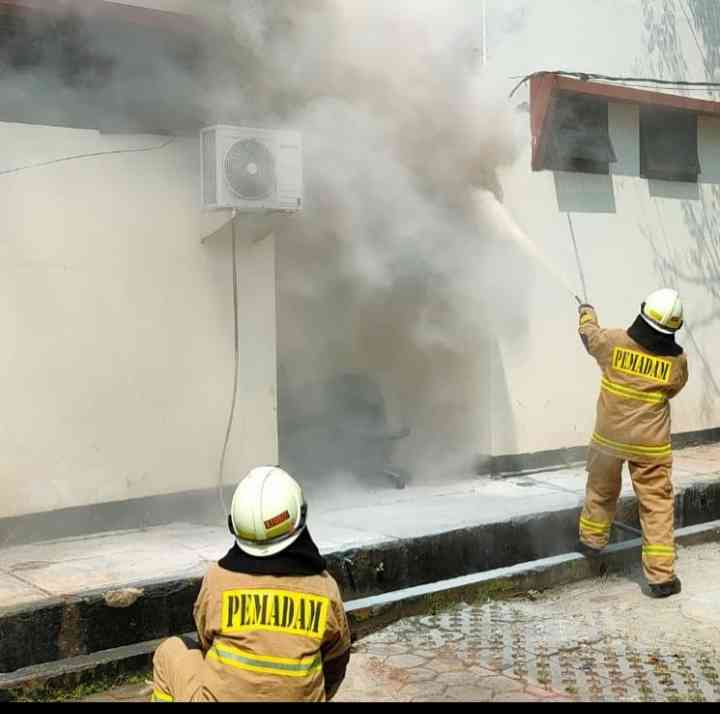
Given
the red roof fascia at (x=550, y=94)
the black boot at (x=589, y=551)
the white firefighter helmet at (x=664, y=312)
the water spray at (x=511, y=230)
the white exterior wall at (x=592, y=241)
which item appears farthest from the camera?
the white exterior wall at (x=592, y=241)

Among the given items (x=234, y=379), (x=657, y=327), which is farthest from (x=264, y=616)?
(x=234, y=379)

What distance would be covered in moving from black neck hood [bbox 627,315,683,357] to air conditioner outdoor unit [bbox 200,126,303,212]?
A: 7.94 ft

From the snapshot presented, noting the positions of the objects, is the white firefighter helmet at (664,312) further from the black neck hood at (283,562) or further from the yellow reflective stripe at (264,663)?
the yellow reflective stripe at (264,663)

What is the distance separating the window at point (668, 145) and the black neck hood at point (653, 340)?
4.30m

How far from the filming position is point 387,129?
796 cm

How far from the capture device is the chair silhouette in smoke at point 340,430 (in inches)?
336

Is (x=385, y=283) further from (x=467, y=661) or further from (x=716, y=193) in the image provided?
(x=716, y=193)

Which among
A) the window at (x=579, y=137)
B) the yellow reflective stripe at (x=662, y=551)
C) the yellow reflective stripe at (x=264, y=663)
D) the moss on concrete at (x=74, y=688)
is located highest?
the window at (x=579, y=137)

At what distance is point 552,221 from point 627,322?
1427 mm

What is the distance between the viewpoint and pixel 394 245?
8.25 metres

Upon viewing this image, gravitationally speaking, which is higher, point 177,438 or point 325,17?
point 325,17

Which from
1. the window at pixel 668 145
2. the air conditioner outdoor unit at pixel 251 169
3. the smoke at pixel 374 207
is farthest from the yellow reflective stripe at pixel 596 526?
the window at pixel 668 145

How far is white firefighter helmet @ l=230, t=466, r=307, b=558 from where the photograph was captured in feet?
10.1

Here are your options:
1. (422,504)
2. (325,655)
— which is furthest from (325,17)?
(325,655)
